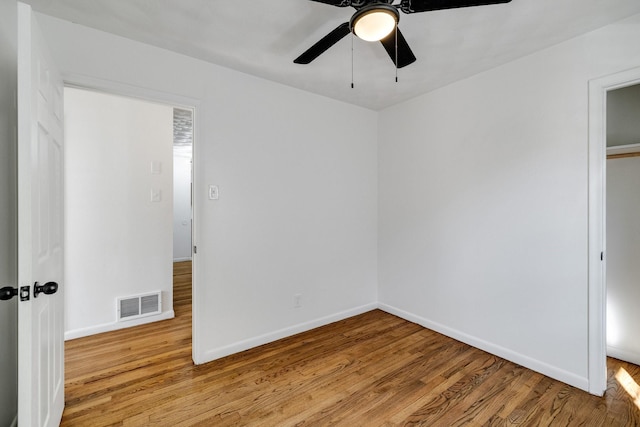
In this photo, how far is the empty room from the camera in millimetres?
1680

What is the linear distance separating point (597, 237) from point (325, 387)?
84.1 inches

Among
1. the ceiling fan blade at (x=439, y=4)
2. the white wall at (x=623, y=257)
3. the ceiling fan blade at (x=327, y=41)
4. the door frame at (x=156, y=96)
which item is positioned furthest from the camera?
the white wall at (x=623, y=257)

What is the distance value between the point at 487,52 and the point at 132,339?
3.97 metres

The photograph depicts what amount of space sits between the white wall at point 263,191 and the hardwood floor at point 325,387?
385 mm

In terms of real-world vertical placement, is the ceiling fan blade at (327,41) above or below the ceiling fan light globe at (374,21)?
above

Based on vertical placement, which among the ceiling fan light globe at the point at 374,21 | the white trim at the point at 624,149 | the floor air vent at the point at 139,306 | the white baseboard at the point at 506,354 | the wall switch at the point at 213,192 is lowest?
the white baseboard at the point at 506,354

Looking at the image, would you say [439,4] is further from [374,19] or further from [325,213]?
[325,213]

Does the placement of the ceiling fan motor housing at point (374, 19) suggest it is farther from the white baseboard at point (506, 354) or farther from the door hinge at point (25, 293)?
the white baseboard at point (506, 354)

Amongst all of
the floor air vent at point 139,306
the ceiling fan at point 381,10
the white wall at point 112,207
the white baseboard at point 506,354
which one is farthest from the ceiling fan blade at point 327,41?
the floor air vent at point 139,306

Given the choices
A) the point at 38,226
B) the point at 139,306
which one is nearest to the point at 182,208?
the point at 139,306

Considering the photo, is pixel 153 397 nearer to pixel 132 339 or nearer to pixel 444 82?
pixel 132 339

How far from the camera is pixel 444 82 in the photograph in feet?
9.06

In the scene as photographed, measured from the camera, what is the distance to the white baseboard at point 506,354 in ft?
6.81

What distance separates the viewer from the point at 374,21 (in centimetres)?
127
